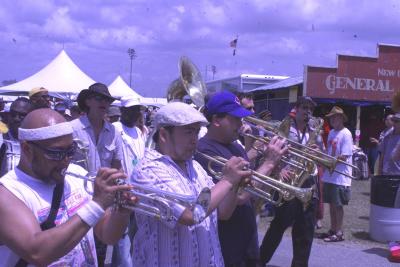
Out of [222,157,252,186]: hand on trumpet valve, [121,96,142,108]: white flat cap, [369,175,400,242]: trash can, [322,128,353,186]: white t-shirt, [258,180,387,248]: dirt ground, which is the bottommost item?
[258,180,387,248]: dirt ground

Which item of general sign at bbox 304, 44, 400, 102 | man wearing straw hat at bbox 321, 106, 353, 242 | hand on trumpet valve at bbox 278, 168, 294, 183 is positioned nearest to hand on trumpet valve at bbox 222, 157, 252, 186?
hand on trumpet valve at bbox 278, 168, 294, 183

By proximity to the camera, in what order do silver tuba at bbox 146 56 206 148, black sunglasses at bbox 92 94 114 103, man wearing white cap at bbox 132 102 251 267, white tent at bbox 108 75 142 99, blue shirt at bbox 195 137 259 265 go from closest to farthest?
1. man wearing white cap at bbox 132 102 251 267
2. blue shirt at bbox 195 137 259 265
3. black sunglasses at bbox 92 94 114 103
4. silver tuba at bbox 146 56 206 148
5. white tent at bbox 108 75 142 99

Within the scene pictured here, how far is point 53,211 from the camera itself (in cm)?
233

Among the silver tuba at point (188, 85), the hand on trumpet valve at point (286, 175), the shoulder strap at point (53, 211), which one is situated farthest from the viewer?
the silver tuba at point (188, 85)

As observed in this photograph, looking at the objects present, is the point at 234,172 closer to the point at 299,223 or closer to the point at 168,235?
the point at 168,235

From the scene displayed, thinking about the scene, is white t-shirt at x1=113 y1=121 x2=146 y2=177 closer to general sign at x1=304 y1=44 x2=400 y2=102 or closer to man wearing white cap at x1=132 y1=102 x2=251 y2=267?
man wearing white cap at x1=132 y1=102 x2=251 y2=267

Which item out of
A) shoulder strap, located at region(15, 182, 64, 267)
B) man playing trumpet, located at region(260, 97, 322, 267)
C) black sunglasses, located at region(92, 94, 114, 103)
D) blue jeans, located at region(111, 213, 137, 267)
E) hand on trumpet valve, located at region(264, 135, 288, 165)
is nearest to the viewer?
shoulder strap, located at region(15, 182, 64, 267)

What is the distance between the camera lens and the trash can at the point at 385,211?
7402 mm

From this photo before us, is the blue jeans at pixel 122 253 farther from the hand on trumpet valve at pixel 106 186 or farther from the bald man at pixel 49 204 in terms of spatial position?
the hand on trumpet valve at pixel 106 186

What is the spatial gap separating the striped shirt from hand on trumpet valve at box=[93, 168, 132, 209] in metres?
0.45

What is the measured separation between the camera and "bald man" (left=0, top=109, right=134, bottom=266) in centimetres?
212

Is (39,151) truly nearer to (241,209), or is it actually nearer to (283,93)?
(241,209)

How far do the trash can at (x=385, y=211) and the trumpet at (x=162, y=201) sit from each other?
5.49 m

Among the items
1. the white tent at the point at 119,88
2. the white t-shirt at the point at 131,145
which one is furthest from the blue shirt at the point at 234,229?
the white tent at the point at 119,88
